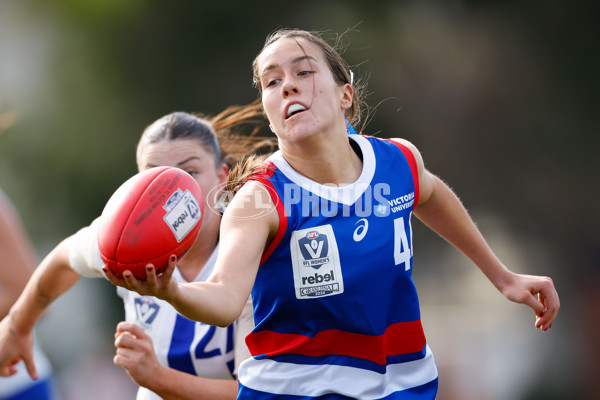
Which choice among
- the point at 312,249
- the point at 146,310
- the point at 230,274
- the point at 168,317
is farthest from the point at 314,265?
the point at 146,310

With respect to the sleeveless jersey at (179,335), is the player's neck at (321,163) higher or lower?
higher

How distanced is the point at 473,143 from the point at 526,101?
2.25 feet

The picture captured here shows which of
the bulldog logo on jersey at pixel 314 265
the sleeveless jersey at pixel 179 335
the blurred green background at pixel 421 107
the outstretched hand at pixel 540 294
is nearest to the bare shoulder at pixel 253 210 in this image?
the bulldog logo on jersey at pixel 314 265

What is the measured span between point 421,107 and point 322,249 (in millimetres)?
5776

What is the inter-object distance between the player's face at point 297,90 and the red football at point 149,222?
18.3 inches

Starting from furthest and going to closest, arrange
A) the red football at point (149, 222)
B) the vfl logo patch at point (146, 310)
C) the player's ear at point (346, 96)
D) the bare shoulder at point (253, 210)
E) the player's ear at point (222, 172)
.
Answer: the player's ear at point (222, 172)
the vfl logo patch at point (146, 310)
the player's ear at point (346, 96)
the bare shoulder at point (253, 210)
the red football at point (149, 222)

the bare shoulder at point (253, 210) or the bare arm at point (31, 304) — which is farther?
the bare arm at point (31, 304)

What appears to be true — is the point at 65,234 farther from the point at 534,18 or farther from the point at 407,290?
the point at 407,290

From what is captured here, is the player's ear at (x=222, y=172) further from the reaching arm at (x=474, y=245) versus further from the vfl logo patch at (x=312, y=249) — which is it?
the vfl logo patch at (x=312, y=249)

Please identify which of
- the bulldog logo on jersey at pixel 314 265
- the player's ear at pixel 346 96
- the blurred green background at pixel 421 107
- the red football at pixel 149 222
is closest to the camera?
the red football at pixel 149 222

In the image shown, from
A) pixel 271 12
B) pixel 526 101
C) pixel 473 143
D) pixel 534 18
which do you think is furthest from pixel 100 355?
pixel 534 18

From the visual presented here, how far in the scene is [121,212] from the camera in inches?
90.5

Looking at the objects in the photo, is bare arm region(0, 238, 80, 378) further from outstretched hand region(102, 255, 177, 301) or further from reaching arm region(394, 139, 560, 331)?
reaching arm region(394, 139, 560, 331)

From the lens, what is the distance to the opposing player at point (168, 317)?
3.06m
